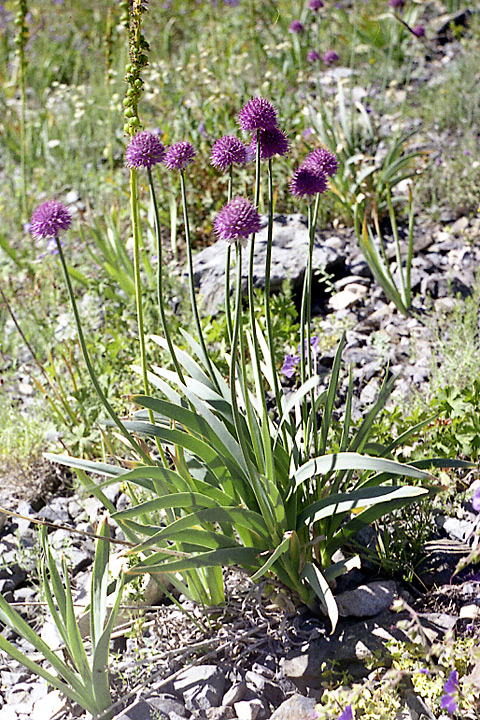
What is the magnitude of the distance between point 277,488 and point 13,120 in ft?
16.7

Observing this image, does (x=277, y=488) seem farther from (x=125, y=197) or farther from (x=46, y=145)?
(x=46, y=145)

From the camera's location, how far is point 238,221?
1.27 metres

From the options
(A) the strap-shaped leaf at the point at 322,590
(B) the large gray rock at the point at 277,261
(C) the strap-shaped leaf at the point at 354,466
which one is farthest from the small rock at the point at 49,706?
(B) the large gray rock at the point at 277,261

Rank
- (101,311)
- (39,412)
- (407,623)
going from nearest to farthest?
(407,623)
(39,412)
(101,311)

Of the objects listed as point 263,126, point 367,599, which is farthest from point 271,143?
point 367,599

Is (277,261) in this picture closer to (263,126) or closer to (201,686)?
(263,126)

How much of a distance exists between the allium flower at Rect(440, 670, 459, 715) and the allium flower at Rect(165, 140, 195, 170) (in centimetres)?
127

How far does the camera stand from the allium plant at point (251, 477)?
4.79 ft

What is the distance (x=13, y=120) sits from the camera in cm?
563

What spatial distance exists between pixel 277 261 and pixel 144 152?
1.69m

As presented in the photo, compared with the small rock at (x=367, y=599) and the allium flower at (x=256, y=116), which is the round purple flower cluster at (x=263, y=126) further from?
the small rock at (x=367, y=599)

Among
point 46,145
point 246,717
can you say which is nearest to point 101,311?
point 46,145

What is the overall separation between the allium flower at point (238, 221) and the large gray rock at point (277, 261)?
165cm

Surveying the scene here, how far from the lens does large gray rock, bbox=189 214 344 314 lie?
306 centimetres
